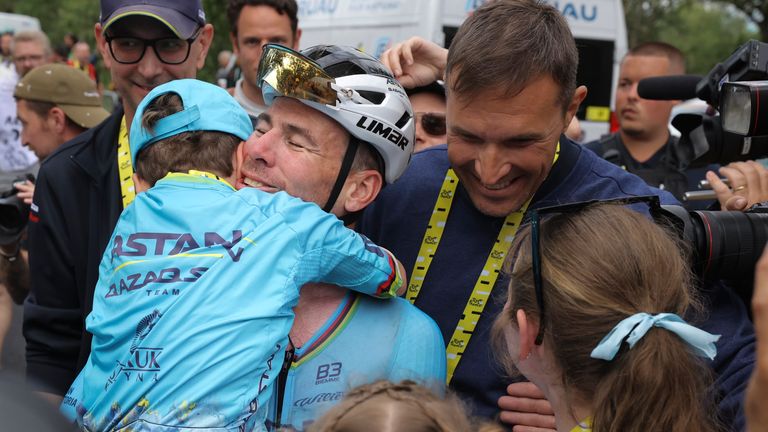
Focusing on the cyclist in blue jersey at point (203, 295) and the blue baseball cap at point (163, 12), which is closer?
the cyclist in blue jersey at point (203, 295)

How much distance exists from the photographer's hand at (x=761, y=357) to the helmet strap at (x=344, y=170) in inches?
59.8

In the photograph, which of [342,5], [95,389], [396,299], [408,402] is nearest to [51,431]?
[408,402]

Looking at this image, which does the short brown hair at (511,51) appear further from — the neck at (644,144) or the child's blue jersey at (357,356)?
the neck at (644,144)

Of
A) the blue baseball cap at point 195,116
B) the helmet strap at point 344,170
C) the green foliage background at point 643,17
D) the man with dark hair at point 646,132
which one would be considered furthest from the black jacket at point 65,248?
the green foliage background at point 643,17

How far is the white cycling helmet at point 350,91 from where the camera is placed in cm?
280

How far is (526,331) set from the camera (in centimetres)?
235

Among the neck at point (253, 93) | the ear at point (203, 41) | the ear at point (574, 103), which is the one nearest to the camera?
the ear at point (574, 103)

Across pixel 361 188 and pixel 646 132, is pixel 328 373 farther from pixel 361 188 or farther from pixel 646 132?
pixel 646 132

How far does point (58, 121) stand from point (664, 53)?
461cm

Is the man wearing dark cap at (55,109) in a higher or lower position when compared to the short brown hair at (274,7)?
lower

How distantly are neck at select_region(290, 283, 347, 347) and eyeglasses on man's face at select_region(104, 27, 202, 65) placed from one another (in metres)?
1.65

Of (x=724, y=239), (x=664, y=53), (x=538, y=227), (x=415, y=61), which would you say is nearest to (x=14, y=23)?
(x=664, y=53)

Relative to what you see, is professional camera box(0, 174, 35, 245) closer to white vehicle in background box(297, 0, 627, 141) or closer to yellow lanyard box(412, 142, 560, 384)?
yellow lanyard box(412, 142, 560, 384)

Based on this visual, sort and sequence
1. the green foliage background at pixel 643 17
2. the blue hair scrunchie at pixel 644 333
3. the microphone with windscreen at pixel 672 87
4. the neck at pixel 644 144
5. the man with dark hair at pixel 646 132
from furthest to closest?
1. the green foliage background at pixel 643 17
2. the neck at pixel 644 144
3. the man with dark hair at pixel 646 132
4. the microphone with windscreen at pixel 672 87
5. the blue hair scrunchie at pixel 644 333
